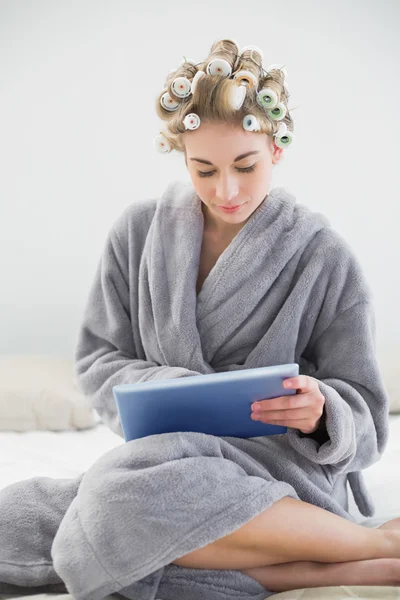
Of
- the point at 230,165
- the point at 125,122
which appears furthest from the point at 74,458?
the point at 125,122

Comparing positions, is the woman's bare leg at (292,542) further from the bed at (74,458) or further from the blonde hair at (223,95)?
the blonde hair at (223,95)

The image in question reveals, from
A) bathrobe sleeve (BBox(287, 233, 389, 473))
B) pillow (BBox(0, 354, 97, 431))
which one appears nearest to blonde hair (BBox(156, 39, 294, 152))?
bathrobe sleeve (BBox(287, 233, 389, 473))

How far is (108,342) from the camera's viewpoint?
5.42ft

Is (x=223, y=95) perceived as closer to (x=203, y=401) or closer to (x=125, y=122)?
(x=203, y=401)

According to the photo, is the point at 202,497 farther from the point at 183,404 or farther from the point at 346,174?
the point at 346,174

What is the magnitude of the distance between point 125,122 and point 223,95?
1444 mm

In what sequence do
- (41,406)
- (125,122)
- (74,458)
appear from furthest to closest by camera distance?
(125,122), (41,406), (74,458)

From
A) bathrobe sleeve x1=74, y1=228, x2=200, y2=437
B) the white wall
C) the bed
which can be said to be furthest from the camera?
the white wall

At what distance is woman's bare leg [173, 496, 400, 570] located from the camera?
1213 mm

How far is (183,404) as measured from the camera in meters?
1.24

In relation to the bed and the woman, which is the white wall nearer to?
the bed

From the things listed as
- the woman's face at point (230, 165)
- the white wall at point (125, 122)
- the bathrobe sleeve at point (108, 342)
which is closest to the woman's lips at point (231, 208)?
Answer: the woman's face at point (230, 165)

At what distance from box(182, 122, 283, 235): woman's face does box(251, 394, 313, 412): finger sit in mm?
365

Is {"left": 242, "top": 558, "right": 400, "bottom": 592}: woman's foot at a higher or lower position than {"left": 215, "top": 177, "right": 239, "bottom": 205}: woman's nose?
lower
